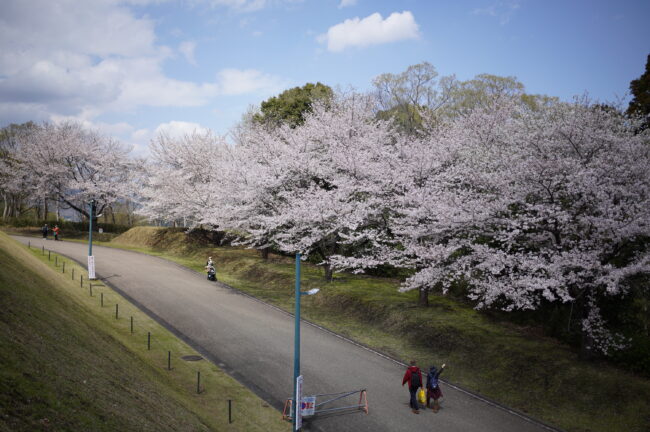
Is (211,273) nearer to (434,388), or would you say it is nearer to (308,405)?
(308,405)

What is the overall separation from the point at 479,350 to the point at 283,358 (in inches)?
302

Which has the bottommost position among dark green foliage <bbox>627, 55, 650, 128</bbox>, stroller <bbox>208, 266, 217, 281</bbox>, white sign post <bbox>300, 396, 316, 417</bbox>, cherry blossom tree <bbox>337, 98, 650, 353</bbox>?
white sign post <bbox>300, 396, 316, 417</bbox>

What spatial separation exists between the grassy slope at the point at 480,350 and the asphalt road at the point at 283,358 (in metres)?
1.06

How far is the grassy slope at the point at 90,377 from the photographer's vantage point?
25.4 feet

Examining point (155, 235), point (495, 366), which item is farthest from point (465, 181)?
point (155, 235)

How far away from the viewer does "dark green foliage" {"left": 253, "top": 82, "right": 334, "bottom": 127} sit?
39.6 m

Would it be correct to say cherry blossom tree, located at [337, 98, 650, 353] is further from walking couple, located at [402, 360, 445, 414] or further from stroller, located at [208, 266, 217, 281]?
stroller, located at [208, 266, 217, 281]

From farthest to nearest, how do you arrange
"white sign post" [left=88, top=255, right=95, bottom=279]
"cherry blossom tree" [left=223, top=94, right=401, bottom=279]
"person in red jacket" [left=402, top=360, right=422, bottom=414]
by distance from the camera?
"white sign post" [left=88, top=255, right=95, bottom=279]
"cherry blossom tree" [left=223, top=94, right=401, bottom=279]
"person in red jacket" [left=402, top=360, right=422, bottom=414]

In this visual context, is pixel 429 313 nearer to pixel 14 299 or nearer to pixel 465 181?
pixel 465 181

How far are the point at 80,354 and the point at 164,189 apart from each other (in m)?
33.3

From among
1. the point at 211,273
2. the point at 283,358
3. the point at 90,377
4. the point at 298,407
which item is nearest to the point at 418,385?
the point at 298,407

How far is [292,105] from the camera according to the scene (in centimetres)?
4069

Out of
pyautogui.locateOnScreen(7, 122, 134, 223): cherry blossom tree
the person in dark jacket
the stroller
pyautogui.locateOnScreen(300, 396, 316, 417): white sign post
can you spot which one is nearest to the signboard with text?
pyautogui.locateOnScreen(300, 396, 316, 417): white sign post

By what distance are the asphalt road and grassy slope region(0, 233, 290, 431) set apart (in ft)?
3.87
